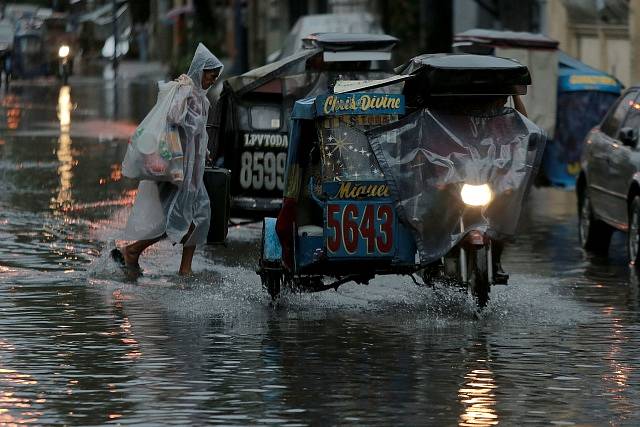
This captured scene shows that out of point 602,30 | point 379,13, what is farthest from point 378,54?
point 379,13

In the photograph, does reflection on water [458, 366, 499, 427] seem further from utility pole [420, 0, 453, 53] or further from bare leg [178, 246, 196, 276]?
utility pole [420, 0, 453, 53]

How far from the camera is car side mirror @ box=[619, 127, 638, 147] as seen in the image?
15.7 metres

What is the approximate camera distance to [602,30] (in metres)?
33.5

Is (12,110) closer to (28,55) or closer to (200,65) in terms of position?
(28,55)

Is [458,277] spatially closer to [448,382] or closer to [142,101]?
[448,382]

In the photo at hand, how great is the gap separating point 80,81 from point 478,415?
5944 centimetres

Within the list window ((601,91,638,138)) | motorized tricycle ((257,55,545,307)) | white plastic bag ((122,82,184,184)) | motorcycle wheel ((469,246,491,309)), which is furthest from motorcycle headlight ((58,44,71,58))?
motorcycle wheel ((469,246,491,309))

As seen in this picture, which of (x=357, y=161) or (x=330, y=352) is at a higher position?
(x=357, y=161)

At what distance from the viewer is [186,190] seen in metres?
14.3

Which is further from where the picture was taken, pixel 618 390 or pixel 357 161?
pixel 357 161

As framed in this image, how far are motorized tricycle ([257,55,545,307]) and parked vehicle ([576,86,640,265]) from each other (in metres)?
3.24

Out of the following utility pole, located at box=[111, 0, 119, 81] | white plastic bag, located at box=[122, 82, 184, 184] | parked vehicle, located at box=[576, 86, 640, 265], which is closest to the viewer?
white plastic bag, located at box=[122, 82, 184, 184]

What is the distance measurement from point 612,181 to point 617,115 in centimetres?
81

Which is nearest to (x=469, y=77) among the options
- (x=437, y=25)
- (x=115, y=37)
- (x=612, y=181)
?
(x=612, y=181)
